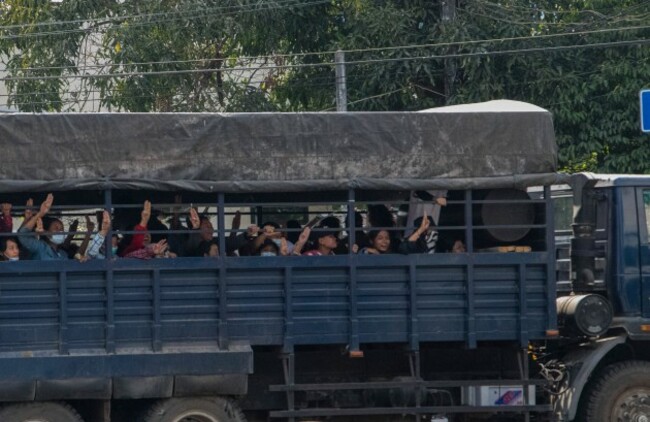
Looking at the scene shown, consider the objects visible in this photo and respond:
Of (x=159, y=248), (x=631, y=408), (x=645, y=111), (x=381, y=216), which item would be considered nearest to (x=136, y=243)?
(x=159, y=248)

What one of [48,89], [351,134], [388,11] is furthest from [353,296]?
[48,89]

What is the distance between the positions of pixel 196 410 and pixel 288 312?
1.08m

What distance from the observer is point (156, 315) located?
9.27 m

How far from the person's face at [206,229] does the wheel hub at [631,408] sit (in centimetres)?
389

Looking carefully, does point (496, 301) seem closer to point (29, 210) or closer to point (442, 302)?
point (442, 302)

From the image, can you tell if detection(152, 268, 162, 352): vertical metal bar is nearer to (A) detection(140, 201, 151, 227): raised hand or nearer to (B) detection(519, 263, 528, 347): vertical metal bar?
(A) detection(140, 201, 151, 227): raised hand

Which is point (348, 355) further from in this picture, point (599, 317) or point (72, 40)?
point (72, 40)

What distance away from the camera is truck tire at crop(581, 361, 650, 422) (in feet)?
33.8

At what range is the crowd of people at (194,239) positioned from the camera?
30.7 feet

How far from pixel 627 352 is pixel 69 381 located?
505cm

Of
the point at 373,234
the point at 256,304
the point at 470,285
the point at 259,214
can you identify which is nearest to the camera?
the point at 256,304

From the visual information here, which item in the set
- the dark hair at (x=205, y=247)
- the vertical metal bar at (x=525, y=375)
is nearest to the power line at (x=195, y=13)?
the dark hair at (x=205, y=247)

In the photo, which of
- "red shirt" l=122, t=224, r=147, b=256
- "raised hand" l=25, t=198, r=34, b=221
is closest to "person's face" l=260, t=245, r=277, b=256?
"red shirt" l=122, t=224, r=147, b=256

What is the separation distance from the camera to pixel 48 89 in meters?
20.6
